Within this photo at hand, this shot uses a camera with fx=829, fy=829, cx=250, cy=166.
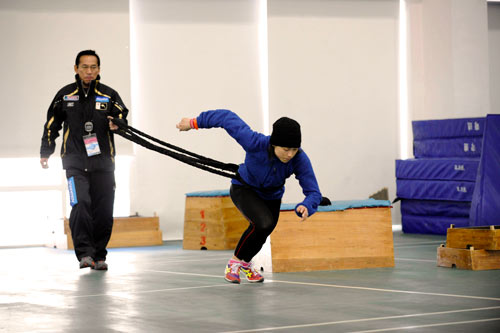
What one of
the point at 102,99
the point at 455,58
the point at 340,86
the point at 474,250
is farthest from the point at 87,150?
the point at 455,58

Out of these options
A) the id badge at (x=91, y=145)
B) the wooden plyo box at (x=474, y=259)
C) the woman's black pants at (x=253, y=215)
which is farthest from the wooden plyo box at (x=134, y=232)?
the wooden plyo box at (x=474, y=259)

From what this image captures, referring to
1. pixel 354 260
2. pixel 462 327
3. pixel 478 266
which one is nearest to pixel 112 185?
pixel 354 260

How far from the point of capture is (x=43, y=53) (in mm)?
10898

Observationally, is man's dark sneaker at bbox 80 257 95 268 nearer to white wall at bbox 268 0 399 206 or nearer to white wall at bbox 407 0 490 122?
white wall at bbox 268 0 399 206

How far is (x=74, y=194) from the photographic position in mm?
6742

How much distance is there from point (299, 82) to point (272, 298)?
25.2 feet

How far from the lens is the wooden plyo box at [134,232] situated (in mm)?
10234

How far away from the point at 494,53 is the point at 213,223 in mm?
6646

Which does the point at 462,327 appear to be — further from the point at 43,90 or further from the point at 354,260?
the point at 43,90

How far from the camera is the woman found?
5102mm

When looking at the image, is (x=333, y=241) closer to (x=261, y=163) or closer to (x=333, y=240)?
(x=333, y=240)

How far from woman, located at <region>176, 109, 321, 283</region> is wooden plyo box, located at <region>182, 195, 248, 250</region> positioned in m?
3.39

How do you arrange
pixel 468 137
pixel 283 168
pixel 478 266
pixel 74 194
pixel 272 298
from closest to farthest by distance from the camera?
Answer: pixel 272 298
pixel 283 168
pixel 478 266
pixel 74 194
pixel 468 137

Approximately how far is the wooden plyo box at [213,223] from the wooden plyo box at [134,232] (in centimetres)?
109
